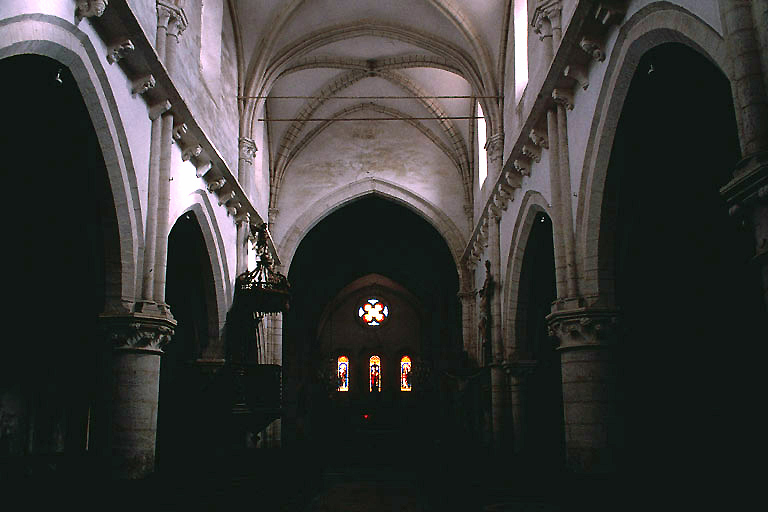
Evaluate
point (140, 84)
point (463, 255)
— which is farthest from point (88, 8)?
point (463, 255)

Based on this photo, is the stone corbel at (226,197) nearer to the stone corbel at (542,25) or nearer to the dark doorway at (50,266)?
the dark doorway at (50,266)

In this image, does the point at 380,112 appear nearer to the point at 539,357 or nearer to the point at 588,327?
the point at 539,357

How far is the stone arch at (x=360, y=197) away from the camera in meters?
24.9

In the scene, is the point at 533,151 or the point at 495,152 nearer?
the point at 533,151

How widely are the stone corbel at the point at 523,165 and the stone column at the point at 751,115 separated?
28.7 feet

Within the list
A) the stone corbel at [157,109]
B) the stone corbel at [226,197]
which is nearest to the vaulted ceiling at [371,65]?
the stone corbel at [226,197]

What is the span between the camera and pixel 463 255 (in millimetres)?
24469

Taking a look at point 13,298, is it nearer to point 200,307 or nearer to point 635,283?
point 200,307

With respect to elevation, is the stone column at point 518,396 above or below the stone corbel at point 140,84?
below

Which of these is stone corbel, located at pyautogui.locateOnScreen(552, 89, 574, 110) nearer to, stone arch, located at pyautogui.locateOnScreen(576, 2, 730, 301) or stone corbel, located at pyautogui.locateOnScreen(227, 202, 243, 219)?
stone arch, located at pyautogui.locateOnScreen(576, 2, 730, 301)

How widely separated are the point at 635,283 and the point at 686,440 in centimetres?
249

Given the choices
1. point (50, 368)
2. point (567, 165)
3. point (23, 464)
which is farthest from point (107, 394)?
point (567, 165)

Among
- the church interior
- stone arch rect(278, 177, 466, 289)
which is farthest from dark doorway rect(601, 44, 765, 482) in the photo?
stone arch rect(278, 177, 466, 289)

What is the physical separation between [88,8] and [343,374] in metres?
31.7
